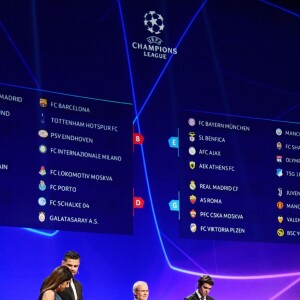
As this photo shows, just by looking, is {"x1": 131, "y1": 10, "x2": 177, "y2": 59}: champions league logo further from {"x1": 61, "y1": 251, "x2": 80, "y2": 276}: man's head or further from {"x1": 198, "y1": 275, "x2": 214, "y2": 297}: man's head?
{"x1": 61, "y1": 251, "x2": 80, "y2": 276}: man's head

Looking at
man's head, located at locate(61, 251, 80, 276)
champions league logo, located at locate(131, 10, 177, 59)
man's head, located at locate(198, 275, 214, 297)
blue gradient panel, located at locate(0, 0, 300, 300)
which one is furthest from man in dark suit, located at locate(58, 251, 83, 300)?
champions league logo, located at locate(131, 10, 177, 59)

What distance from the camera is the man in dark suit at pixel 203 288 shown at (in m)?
7.14

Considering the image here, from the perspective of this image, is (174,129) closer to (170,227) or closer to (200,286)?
(170,227)

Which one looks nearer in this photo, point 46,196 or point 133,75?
point 46,196

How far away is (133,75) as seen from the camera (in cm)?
793

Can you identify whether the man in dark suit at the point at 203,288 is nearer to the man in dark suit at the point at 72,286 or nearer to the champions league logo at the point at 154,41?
the man in dark suit at the point at 72,286

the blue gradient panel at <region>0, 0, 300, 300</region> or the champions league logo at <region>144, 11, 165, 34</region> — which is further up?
the champions league logo at <region>144, 11, 165, 34</region>

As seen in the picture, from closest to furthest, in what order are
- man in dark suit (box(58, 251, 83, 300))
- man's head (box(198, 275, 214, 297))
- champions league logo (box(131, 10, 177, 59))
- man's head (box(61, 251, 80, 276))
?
man in dark suit (box(58, 251, 83, 300)), man's head (box(61, 251, 80, 276)), man's head (box(198, 275, 214, 297)), champions league logo (box(131, 10, 177, 59))

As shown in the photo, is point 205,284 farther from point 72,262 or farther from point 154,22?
point 154,22

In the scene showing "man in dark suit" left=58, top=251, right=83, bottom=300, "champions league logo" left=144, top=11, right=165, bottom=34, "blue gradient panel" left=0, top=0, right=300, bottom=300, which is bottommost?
"man in dark suit" left=58, top=251, right=83, bottom=300

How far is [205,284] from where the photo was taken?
23.4 ft

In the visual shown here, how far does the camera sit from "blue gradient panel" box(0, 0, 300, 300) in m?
7.36

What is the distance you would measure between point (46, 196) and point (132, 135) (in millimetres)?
1041

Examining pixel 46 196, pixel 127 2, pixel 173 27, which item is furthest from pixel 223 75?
pixel 46 196
